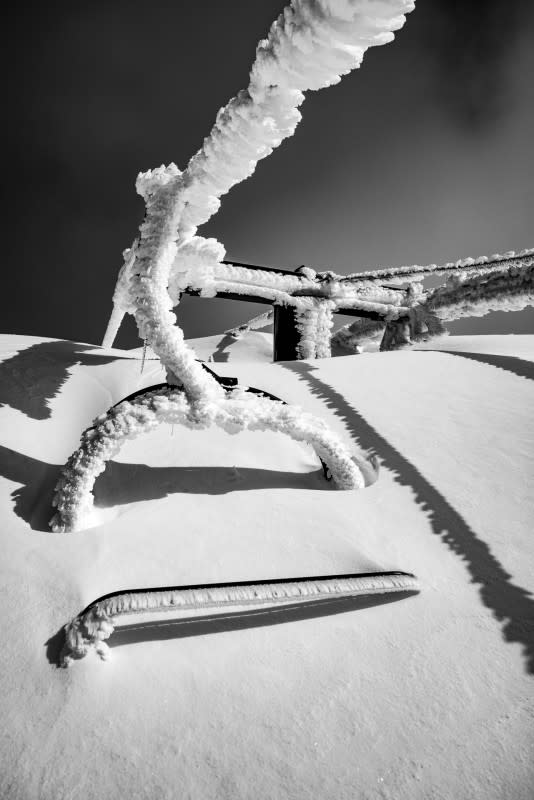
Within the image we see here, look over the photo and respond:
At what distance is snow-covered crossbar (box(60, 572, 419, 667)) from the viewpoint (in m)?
1.40

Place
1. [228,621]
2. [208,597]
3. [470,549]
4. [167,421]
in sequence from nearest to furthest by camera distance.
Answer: [208,597], [228,621], [470,549], [167,421]

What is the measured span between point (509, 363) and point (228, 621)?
441 cm

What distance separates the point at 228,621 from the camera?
5.31 feet

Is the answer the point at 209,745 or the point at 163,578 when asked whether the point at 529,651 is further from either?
the point at 163,578

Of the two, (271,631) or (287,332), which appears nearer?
(271,631)

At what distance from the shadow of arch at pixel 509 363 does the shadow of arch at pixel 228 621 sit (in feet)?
11.2

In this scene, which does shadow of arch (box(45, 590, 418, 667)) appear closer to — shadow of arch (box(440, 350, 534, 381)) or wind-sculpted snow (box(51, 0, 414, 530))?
wind-sculpted snow (box(51, 0, 414, 530))

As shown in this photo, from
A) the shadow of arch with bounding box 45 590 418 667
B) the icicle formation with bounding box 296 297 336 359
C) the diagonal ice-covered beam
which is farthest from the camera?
the icicle formation with bounding box 296 297 336 359

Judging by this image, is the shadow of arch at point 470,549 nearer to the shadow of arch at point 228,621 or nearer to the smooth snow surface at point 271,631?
the smooth snow surface at point 271,631

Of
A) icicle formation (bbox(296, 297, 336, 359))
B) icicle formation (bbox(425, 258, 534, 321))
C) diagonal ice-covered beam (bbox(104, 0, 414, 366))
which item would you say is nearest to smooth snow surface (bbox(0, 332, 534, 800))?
diagonal ice-covered beam (bbox(104, 0, 414, 366))

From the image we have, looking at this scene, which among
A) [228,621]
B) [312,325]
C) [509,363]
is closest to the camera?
[228,621]

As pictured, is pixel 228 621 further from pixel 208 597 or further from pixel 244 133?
pixel 244 133

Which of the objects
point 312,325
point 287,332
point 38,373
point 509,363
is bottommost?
point 38,373

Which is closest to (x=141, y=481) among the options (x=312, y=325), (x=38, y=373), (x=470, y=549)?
(x=470, y=549)
